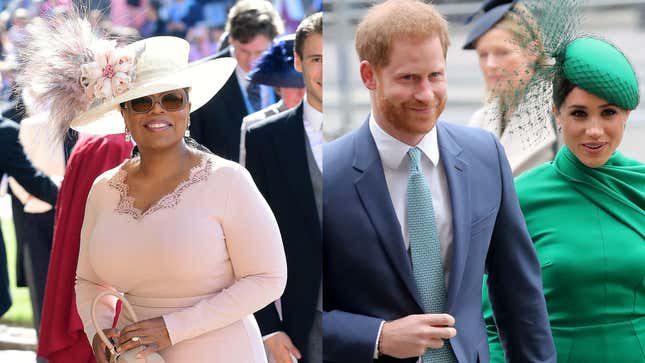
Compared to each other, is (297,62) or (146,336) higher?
(297,62)

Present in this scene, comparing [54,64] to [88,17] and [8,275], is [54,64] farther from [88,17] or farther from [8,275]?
[8,275]

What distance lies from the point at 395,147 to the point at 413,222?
20 cm

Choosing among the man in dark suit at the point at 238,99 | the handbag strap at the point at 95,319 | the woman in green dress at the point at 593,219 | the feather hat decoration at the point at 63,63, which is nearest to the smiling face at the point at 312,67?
the man in dark suit at the point at 238,99

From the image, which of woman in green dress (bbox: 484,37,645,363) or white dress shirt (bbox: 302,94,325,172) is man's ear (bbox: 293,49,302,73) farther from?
woman in green dress (bbox: 484,37,645,363)

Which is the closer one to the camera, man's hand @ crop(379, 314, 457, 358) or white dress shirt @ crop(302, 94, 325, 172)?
man's hand @ crop(379, 314, 457, 358)

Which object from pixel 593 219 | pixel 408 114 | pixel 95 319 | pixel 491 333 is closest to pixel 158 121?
pixel 95 319

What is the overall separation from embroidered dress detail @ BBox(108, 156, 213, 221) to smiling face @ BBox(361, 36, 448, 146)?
470 mm

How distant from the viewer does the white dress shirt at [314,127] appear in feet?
9.83

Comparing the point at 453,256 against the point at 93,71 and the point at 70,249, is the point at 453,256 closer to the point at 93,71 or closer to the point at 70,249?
the point at 93,71

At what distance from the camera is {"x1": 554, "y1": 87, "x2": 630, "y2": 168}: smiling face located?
2816mm

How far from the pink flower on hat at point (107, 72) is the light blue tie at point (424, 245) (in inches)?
30.3

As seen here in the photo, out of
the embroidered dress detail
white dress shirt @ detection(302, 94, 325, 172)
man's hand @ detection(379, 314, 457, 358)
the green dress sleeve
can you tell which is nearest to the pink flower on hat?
the embroidered dress detail

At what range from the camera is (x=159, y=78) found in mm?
2666

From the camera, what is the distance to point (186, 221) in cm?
253
